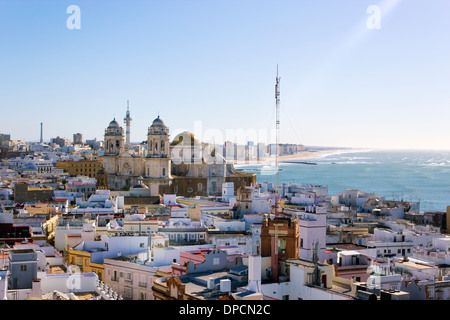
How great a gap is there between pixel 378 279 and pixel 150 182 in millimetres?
23310

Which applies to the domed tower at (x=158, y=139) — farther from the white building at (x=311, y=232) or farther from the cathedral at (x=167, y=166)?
the white building at (x=311, y=232)

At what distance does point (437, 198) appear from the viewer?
4847 cm

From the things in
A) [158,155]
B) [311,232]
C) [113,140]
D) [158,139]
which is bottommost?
[311,232]

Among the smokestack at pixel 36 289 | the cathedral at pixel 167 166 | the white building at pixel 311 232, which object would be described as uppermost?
the cathedral at pixel 167 166

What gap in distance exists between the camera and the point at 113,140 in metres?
36.7

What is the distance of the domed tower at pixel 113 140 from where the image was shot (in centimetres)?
3647

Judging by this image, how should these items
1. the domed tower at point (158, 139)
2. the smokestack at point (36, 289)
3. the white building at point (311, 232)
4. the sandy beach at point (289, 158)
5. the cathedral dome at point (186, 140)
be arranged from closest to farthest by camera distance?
1. the smokestack at point (36, 289)
2. the white building at point (311, 232)
3. the domed tower at point (158, 139)
4. the cathedral dome at point (186, 140)
5. the sandy beach at point (289, 158)

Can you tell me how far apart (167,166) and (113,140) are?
616 centimetres

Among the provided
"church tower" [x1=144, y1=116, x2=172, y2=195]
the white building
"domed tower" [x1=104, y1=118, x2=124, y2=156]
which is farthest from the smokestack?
"domed tower" [x1=104, y1=118, x2=124, y2=156]

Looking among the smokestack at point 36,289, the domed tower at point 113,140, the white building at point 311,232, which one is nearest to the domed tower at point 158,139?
the domed tower at point 113,140

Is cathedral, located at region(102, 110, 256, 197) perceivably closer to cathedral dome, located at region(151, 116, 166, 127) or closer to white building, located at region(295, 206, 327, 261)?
cathedral dome, located at region(151, 116, 166, 127)

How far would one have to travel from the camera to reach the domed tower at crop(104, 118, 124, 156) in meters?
36.5

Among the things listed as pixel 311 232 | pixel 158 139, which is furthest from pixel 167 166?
pixel 311 232

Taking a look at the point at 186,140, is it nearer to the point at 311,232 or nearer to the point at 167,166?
the point at 167,166
